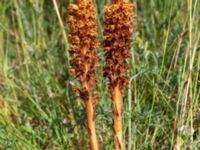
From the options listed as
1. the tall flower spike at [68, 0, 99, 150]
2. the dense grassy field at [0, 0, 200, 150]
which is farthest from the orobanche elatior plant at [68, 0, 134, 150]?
the dense grassy field at [0, 0, 200, 150]

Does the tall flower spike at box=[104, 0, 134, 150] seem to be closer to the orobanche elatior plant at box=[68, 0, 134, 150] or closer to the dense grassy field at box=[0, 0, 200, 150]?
the orobanche elatior plant at box=[68, 0, 134, 150]

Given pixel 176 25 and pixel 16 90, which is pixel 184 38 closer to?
pixel 176 25

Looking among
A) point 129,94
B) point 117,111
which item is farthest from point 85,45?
point 129,94

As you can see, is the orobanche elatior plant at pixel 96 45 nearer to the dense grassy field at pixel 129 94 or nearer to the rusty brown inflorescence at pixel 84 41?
the rusty brown inflorescence at pixel 84 41

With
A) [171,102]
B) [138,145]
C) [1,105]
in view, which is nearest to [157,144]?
[138,145]

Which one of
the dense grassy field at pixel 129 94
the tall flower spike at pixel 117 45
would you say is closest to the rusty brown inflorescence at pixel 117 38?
the tall flower spike at pixel 117 45

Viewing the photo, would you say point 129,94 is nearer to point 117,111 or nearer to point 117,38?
point 117,111
